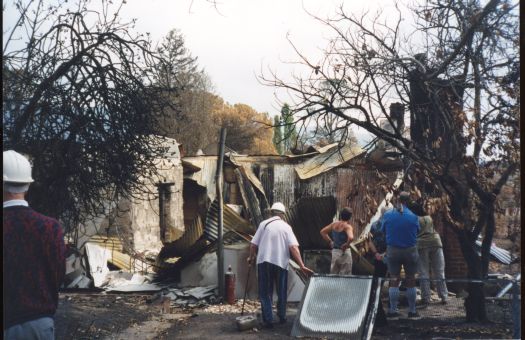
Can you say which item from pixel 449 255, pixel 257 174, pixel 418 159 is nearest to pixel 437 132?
pixel 418 159

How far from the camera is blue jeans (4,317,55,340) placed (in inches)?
155

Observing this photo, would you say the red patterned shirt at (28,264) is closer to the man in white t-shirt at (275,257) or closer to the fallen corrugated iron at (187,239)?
the man in white t-shirt at (275,257)

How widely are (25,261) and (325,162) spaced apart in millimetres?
13945

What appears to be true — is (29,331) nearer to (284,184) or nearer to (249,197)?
(249,197)

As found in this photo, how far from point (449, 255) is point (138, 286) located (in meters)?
6.20

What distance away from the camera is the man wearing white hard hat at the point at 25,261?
399 centimetres

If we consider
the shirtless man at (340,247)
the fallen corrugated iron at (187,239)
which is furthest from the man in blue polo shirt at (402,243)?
the fallen corrugated iron at (187,239)

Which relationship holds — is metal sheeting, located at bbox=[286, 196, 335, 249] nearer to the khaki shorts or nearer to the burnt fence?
the khaki shorts

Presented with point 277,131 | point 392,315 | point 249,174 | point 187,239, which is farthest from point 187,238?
point 277,131

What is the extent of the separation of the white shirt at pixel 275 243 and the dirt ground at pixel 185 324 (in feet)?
3.05

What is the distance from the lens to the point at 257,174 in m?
18.7

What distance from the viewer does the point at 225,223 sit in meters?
14.2

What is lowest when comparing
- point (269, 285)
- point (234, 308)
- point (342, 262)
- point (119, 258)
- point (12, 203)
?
point (234, 308)

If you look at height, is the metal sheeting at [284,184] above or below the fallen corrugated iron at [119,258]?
above
